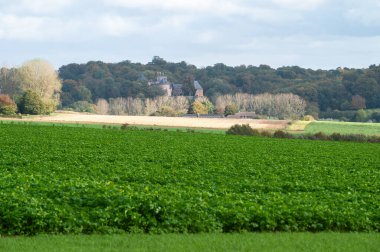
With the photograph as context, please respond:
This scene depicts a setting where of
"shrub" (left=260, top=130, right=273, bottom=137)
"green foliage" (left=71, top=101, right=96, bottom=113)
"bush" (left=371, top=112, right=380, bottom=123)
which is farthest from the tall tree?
"shrub" (left=260, top=130, right=273, bottom=137)

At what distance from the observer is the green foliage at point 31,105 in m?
98.4

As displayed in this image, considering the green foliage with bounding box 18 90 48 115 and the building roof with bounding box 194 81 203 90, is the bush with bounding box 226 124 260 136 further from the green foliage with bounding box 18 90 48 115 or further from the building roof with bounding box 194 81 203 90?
the building roof with bounding box 194 81 203 90

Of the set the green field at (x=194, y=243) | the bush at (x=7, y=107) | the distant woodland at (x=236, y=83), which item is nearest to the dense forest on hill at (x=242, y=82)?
the distant woodland at (x=236, y=83)

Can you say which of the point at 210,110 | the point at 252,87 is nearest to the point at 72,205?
the point at 210,110

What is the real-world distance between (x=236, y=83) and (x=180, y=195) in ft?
523

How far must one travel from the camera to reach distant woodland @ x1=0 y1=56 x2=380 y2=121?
461ft

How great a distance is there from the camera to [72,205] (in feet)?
59.3

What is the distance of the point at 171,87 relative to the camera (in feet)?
599

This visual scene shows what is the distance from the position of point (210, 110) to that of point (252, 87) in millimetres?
41170

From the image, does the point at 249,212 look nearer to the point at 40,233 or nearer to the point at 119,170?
the point at 40,233

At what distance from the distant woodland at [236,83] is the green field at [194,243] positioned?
122 meters

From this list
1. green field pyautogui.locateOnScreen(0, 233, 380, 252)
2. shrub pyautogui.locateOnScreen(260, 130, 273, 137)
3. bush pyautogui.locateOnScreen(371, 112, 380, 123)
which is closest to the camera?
green field pyautogui.locateOnScreen(0, 233, 380, 252)

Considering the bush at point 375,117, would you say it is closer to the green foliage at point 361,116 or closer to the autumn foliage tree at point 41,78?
the green foliage at point 361,116

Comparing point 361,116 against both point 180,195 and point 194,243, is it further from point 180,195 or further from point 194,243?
point 194,243
